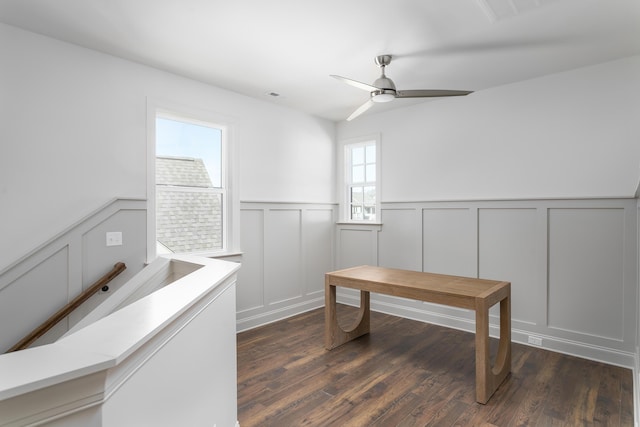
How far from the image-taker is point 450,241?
401cm

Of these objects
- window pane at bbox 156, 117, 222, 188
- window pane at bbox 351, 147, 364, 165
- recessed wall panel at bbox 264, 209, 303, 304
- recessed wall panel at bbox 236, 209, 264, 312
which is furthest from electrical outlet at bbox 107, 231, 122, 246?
window pane at bbox 351, 147, 364, 165

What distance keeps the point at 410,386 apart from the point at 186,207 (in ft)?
8.51

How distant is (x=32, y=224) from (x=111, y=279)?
0.68 metres

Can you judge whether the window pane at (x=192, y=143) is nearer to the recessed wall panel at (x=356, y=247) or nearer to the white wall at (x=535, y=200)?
the recessed wall panel at (x=356, y=247)

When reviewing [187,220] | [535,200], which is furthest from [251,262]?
[535,200]

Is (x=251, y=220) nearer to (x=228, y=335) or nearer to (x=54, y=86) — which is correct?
(x=54, y=86)

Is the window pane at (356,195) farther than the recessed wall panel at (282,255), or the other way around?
the window pane at (356,195)

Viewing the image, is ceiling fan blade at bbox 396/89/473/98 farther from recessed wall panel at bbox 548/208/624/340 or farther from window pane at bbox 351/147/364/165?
window pane at bbox 351/147/364/165

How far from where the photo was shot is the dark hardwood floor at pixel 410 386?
88.6 inches

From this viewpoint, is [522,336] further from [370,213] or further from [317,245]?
[317,245]

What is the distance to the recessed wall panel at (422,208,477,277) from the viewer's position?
3.86 m

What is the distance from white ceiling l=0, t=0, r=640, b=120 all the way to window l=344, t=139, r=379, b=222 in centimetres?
143

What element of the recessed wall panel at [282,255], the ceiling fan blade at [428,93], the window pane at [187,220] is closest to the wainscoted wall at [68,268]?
the window pane at [187,220]

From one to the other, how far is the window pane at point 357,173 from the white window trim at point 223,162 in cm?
180
